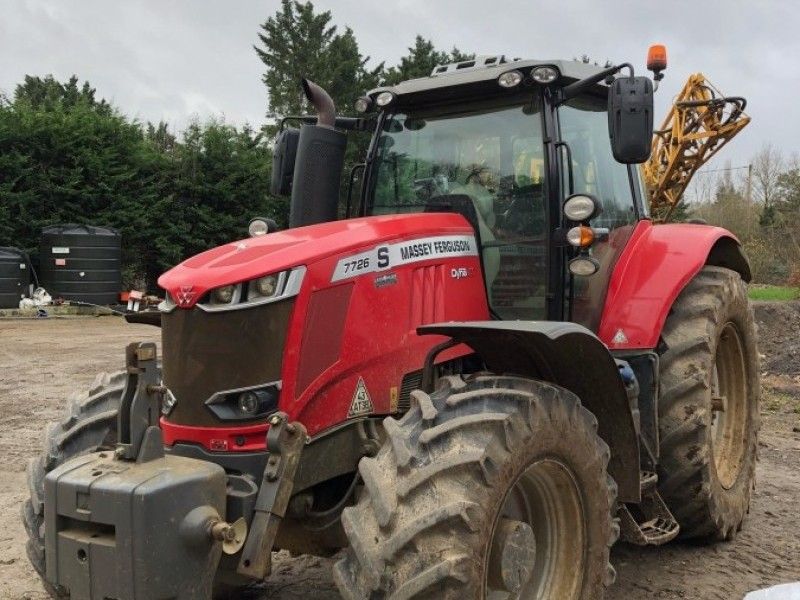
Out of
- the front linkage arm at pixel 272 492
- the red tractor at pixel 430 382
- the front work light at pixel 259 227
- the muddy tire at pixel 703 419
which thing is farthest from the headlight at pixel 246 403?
the muddy tire at pixel 703 419

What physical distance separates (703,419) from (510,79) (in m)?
1.90

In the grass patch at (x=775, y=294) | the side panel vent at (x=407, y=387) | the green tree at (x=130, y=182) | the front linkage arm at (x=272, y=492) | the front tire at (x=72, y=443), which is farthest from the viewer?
the green tree at (x=130, y=182)

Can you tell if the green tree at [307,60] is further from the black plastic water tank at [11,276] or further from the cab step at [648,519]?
the cab step at [648,519]

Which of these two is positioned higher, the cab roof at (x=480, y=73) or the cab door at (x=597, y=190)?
the cab roof at (x=480, y=73)

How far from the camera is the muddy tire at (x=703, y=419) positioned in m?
4.03

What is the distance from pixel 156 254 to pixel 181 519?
757 inches

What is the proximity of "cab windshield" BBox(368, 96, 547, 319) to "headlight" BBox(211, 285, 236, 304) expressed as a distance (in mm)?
1297

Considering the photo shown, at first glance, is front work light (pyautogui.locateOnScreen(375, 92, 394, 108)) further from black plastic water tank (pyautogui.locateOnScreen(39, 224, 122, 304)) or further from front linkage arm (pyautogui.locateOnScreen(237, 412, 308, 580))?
black plastic water tank (pyautogui.locateOnScreen(39, 224, 122, 304))

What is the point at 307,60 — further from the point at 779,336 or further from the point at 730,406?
the point at 730,406

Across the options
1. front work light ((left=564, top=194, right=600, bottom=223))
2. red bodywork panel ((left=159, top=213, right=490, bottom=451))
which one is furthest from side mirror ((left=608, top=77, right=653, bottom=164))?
red bodywork panel ((left=159, top=213, right=490, bottom=451))

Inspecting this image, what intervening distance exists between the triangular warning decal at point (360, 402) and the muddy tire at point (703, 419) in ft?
5.59

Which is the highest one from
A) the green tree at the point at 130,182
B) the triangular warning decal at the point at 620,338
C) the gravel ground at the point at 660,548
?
the green tree at the point at 130,182

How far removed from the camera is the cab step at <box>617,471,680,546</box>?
361 centimetres

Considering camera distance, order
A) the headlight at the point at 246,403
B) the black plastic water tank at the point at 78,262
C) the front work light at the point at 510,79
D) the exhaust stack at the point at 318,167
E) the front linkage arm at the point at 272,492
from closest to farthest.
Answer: the front linkage arm at the point at 272,492
the headlight at the point at 246,403
the front work light at the point at 510,79
the exhaust stack at the point at 318,167
the black plastic water tank at the point at 78,262
